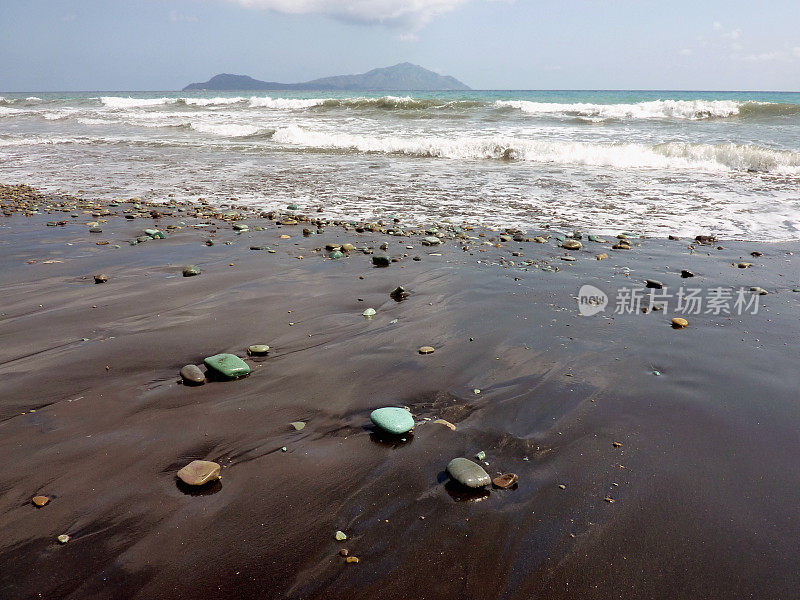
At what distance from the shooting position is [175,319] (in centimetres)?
375

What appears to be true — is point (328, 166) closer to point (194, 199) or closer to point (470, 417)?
point (194, 199)

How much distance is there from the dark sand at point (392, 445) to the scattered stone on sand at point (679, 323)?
0.06 meters

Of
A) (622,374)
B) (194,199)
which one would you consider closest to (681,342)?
(622,374)

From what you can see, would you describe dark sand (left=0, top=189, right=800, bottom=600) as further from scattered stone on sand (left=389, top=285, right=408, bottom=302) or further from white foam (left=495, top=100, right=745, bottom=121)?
white foam (left=495, top=100, right=745, bottom=121)

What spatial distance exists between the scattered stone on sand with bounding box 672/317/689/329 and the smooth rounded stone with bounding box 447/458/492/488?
2.35 m

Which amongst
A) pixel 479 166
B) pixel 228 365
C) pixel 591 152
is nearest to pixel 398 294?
A: pixel 228 365

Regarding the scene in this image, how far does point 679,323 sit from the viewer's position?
377 cm

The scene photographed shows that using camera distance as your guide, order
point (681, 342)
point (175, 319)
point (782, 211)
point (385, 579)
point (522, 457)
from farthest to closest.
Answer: point (782, 211) < point (175, 319) < point (681, 342) < point (522, 457) < point (385, 579)

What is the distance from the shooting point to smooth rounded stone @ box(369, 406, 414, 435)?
2416 mm

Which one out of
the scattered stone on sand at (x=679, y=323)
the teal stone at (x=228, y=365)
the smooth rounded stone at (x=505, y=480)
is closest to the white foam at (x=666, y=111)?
the scattered stone on sand at (x=679, y=323)

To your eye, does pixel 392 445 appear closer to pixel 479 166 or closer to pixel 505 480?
pixel 505 480

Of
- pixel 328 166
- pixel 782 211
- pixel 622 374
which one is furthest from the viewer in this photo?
pixel 328 166

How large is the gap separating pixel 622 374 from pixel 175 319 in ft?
10.1

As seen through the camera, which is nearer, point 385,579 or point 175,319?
point 385,579
